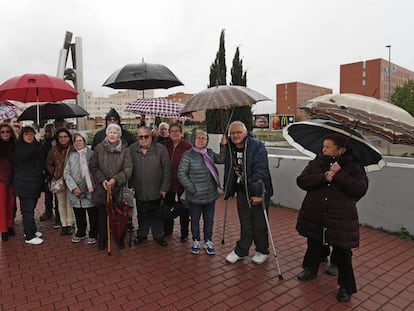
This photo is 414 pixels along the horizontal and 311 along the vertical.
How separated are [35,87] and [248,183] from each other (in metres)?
3.10

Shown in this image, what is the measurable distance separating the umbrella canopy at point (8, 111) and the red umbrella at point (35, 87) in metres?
0.77

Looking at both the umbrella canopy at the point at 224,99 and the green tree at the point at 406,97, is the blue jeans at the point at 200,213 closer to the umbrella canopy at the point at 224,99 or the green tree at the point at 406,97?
the umbrella canopy at the point at 224,99

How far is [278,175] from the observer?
20.5 ft

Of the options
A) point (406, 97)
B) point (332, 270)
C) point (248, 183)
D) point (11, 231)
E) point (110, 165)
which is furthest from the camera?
point (406, 97)

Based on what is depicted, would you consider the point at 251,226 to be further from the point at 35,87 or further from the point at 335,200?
the point at 35,87

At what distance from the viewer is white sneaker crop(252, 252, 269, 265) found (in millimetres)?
3689

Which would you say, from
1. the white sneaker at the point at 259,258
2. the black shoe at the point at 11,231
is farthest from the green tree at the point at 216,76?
the white sneaker at the point at 259,258

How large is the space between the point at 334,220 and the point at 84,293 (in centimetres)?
252

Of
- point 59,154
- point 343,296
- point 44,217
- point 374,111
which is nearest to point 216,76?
point 44,217

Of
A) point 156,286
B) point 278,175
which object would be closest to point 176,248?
point 156,286

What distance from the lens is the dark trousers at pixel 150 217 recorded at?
4.23 meters

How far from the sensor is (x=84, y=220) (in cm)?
453

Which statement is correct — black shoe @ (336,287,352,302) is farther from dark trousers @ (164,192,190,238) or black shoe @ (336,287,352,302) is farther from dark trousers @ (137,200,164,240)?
dark trousers @ (137,200,164,240)

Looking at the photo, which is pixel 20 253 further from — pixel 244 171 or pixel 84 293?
pixel 244 171
